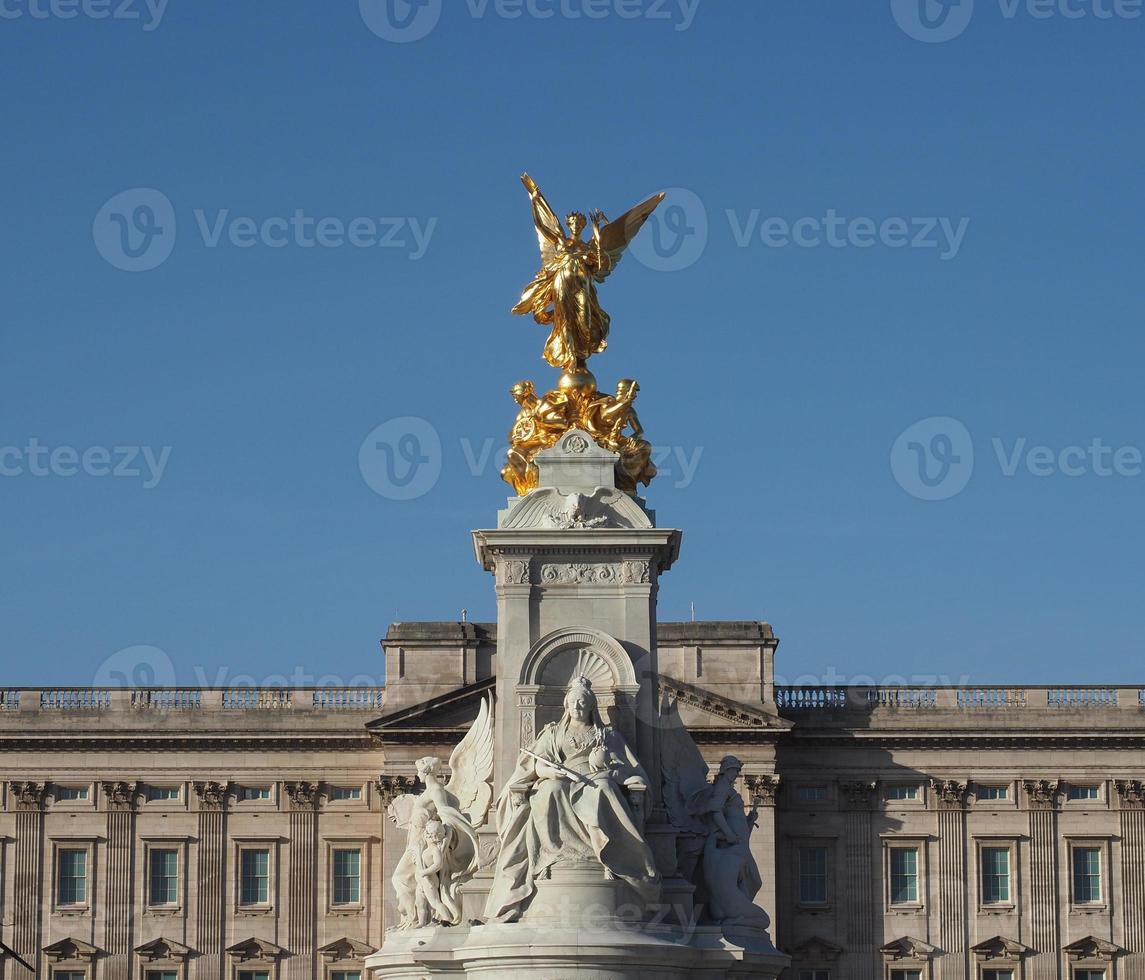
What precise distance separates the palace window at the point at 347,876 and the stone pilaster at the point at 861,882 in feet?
53.5

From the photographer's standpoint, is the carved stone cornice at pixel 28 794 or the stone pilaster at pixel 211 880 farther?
the carved stone cornice at pixel 28 794

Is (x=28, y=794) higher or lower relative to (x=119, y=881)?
higher

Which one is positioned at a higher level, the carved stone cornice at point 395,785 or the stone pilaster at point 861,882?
the carved stone cornice at point 395,785

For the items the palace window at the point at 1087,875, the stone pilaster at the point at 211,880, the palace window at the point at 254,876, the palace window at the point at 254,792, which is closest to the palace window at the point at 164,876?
the stone pilaster at the point at 211,880

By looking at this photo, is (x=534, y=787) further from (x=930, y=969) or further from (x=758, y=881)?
(x=930, y=969)

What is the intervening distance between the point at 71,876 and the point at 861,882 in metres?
26.6

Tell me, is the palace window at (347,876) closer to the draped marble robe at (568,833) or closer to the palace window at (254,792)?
the palace window at (254,792)

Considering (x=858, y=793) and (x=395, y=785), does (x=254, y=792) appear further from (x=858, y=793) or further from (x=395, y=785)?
(x=858, y=793)

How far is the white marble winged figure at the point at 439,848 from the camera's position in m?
44.0

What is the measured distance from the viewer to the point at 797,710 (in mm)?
97375

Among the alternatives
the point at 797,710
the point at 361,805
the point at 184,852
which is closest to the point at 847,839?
the point at 797,710

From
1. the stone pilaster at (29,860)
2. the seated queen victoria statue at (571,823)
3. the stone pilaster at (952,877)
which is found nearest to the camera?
the seated queen victoria statue at (571,823)

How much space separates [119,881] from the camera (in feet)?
318

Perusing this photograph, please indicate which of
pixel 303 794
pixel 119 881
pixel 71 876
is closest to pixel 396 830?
pixel 303 794
